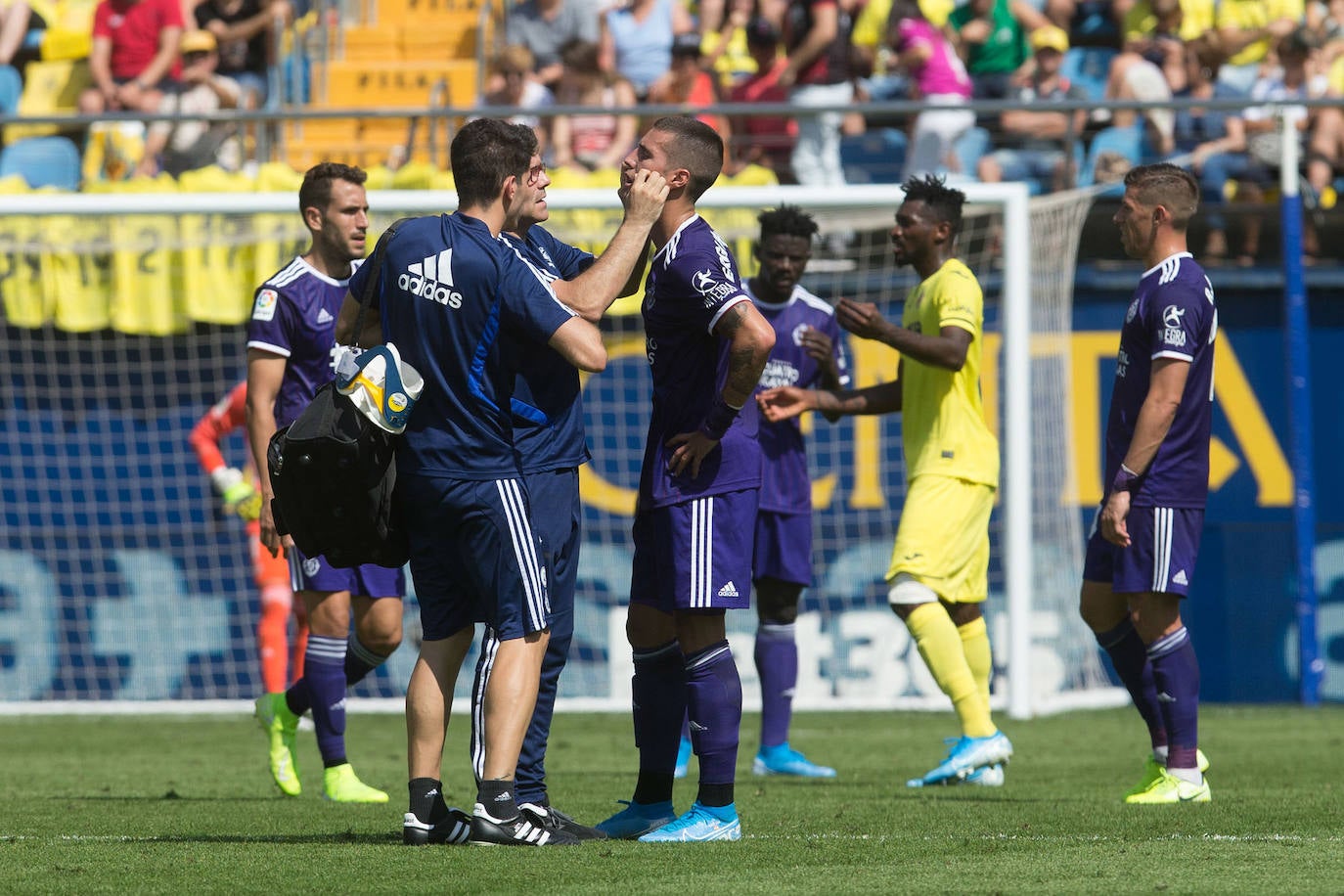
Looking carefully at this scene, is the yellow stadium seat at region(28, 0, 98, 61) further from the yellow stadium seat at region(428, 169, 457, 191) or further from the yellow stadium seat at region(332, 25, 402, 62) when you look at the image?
the yellow stadium seat at region(428, 169, 457, 191)

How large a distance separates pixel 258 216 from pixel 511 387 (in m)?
8.06

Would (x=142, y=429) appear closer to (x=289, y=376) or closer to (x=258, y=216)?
(x=258, y=216)

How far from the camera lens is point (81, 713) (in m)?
12.5

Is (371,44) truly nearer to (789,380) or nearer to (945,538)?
(789,380)

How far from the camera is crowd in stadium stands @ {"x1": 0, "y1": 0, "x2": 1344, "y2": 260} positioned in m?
13.5

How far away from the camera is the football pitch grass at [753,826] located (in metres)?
4.64

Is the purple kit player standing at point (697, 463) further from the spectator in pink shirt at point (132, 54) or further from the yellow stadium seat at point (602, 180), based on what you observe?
the spectator in pink shirt at point (132, 54)

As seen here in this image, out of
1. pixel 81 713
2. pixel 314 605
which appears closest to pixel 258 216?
pixel 81 713

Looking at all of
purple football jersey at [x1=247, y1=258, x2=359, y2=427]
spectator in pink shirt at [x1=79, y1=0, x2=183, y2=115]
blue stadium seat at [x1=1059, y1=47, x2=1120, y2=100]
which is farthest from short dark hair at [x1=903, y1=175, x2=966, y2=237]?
spectator in pink shirt at [x1=79, y1=0, x2=183, y2=115]

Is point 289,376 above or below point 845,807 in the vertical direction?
above

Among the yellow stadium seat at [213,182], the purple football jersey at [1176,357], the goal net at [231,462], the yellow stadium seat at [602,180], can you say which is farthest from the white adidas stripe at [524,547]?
the yellow stadium seat at [213,182]

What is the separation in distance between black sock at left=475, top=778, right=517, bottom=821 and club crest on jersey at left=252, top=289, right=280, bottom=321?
259cm

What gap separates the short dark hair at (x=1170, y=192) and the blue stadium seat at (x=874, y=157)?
7025 mm

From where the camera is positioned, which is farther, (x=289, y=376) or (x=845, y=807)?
(x=289, y=376)
